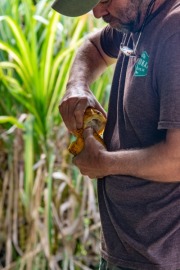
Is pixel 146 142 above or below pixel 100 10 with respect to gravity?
below

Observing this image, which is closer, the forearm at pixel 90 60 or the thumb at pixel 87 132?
the thumb at pixel 87 132

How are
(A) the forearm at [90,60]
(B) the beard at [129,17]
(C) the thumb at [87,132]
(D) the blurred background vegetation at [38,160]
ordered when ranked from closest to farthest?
(B) the beard at [129,17] → (C) the thumb at [87,132] → (A) the forearm at [90,60] → (D) the blurred background vegetation at [38,160]

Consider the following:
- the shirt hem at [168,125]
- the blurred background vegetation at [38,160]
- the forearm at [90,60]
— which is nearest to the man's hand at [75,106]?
the forearm at [90,60]

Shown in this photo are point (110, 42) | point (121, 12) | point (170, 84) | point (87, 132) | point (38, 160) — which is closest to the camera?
point (170, 84)

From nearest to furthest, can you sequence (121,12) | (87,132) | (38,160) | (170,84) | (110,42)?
1. (170,84)
2. (121,12)
3. (87,132)
4. (110,42)
5. (38,160)

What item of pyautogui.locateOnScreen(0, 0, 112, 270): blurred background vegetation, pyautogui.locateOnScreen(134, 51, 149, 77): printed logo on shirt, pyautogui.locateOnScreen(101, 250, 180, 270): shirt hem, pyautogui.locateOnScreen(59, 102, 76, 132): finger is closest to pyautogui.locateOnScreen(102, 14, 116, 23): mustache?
pyautogui.locateOnScreen(134, 51, 149, 77): printed logo on shirt

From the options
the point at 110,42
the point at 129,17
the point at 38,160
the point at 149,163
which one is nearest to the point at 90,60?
the point at 110,42

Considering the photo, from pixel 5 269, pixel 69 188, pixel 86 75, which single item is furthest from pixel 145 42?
pixel 5 269

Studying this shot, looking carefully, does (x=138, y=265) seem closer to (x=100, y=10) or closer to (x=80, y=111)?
(x=80, y=111)

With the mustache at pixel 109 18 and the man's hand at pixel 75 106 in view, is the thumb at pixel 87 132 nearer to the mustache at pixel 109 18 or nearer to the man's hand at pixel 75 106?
the man's hand at pixel 75 106

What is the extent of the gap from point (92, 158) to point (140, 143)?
0.11m

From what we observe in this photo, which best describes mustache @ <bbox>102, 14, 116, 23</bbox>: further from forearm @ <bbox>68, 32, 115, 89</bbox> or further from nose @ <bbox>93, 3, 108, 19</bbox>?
forearm @ <bbox>68, 32, 115, 89</bbox>

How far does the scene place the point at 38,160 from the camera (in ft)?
6.31

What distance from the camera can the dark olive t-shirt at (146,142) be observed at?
1.00 metres
